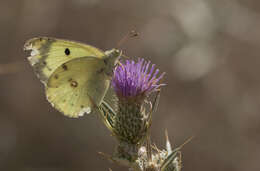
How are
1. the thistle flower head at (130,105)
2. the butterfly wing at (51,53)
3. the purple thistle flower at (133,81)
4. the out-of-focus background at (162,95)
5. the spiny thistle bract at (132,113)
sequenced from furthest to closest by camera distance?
the out-of-focus background at (162,95)
the butterfly wing at (51,53)
the purple thistle flower at (133,81)
the thistle flower head at (130,105)
the spiny thistle bract at (132,113)

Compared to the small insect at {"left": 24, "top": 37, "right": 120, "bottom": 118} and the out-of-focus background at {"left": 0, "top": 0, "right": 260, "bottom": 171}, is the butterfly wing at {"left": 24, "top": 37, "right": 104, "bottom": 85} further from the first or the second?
the out-of-focus background at {"left": 0, "top": 0, "right": 260, "bottom": 171}

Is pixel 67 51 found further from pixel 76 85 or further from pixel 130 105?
pixel 130 105

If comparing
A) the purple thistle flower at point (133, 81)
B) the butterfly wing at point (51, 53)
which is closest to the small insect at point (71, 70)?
the butterfly wing at point (51, 53)

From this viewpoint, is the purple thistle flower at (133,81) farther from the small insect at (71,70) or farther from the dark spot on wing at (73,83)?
the dark spot on wing at (73,83)

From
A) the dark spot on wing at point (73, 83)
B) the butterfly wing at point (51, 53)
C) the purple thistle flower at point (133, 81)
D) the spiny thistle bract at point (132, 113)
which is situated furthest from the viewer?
the dark spot on wing at point (73, 83)

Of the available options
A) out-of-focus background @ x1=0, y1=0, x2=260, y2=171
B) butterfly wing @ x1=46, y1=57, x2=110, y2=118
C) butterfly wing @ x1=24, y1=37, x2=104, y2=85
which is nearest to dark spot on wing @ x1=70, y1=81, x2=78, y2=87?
butterfly wing @ x1=46, y1=57, x2=110, y2=118

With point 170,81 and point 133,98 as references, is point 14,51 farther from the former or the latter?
point 133,98

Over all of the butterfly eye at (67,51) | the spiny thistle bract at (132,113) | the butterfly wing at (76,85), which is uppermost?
the butterfly eye at (67,51)
